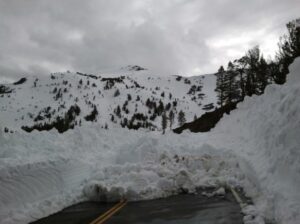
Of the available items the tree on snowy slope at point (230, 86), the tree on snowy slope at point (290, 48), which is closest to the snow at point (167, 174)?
the tree on snowy slope at point (290, 48)

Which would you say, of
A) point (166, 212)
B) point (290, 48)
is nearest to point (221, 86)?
point (290, 48)

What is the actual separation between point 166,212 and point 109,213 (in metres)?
1.56

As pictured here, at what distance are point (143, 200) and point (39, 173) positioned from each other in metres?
3.90

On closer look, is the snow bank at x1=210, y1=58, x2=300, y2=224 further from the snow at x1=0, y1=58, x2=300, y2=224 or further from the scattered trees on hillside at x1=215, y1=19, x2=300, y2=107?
the scattered trees on hillside at x1=215, y1=19, x2=300, y2=107

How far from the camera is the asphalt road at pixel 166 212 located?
29.0 feet

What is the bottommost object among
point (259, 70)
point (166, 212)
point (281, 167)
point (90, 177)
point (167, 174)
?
point (166, 212)

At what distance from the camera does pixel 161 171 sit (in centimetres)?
1493

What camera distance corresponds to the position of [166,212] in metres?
10.0

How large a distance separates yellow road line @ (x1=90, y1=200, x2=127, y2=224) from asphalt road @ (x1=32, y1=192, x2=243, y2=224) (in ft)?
0.50

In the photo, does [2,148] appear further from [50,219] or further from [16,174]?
[50,219]

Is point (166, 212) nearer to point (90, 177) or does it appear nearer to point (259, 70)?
point (90, 177)

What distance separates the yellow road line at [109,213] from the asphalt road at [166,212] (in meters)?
0.15

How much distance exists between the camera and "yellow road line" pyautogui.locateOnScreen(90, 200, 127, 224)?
911cm

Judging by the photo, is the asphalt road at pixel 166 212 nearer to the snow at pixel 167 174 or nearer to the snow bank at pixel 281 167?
the snow at pixel 167 174
